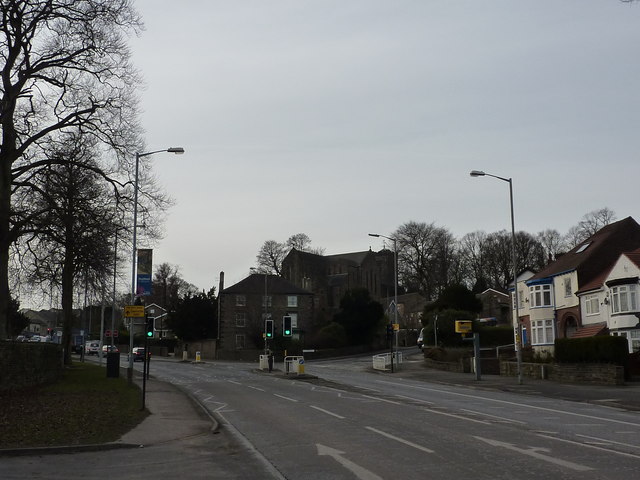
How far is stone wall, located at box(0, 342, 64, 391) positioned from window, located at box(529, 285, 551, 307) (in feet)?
121

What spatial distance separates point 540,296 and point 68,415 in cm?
4443

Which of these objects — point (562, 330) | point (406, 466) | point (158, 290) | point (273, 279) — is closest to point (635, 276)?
point (562, 330)

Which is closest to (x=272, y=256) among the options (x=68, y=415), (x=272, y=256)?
(x=272, y=256)

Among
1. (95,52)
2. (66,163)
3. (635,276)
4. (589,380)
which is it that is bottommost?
(589,380)

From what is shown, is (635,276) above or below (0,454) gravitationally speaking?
above

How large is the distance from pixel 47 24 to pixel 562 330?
4149cm

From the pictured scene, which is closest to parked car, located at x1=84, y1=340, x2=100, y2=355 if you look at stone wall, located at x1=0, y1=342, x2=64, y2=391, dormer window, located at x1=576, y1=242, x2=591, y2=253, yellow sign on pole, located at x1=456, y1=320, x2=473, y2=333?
stone wall, located at x1=0, y1=342, x2=64, y2=391

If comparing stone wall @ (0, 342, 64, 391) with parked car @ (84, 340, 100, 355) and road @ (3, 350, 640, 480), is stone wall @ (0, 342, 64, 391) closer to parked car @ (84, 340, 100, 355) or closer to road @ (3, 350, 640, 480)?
road @ (3, 350, 640, 480)

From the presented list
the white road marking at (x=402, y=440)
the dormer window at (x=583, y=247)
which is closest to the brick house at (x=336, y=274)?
the dormer window at (x=583, y=247)

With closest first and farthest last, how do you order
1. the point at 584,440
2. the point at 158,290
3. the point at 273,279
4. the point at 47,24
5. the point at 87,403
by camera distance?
1. the point at 584,440
2. the point at 87,403
3. the point at 47,24
4. the point at 273,279
5. the point at 158,290

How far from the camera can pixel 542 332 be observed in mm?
55094

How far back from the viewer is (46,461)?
11805 millimetres

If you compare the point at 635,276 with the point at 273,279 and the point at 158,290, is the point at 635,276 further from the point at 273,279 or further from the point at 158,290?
the point at 158,290

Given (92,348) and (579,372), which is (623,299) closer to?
(579,372)
